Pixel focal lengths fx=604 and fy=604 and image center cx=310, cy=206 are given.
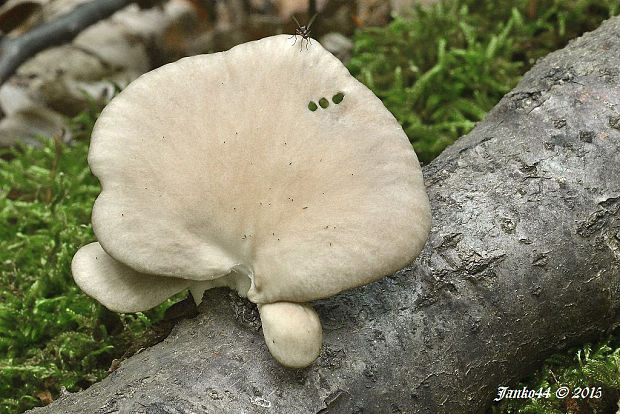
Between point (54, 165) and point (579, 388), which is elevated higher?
point (579, 388)

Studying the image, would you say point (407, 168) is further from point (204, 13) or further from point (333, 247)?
point (204, 13)

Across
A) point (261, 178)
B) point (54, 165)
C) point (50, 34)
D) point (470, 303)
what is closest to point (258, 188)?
point (261, 178)

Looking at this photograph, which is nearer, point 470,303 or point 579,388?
point 470,303

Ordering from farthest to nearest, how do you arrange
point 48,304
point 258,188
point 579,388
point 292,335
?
point 48,304 < point 579,388 < point 258,188 < point 292,335

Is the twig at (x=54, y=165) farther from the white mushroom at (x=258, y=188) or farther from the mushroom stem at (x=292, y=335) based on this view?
the mushroom stem at (x=292, y=335)

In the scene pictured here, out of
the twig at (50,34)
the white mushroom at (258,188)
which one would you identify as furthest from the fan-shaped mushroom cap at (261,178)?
the twig at (50,34)

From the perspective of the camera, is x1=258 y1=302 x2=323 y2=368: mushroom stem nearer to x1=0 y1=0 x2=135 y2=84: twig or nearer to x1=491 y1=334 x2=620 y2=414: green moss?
x1=491 y1=334 x2=620 y2=414: green moss

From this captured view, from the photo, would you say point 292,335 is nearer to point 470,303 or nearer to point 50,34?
point 470,303
